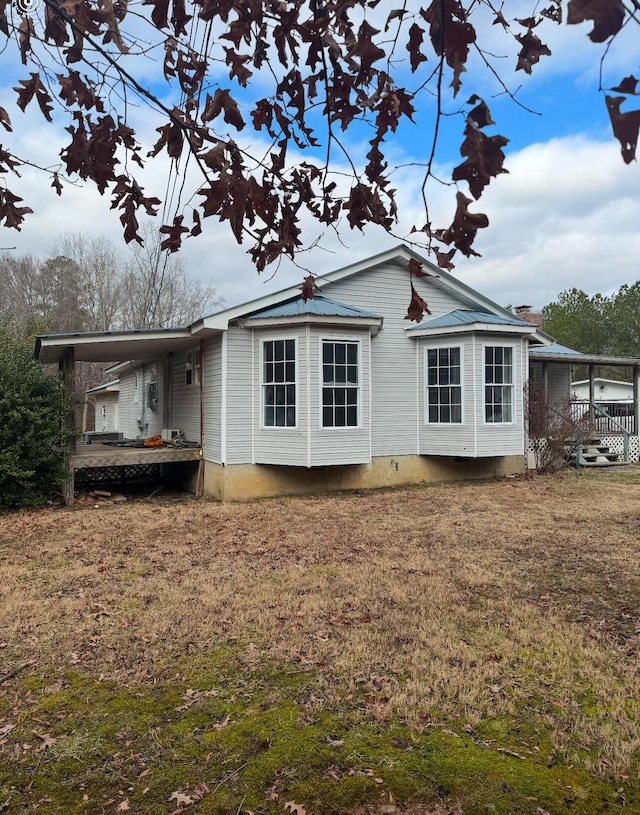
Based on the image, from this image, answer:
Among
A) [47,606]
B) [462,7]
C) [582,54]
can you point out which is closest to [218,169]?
[462,7]

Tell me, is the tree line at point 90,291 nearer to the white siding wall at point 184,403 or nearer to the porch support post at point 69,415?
the white siding wall at point 184,403

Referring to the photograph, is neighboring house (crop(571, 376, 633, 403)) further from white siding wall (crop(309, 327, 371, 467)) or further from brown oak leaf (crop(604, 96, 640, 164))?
brown oak leaf (crop(604, 96, 640, 164))

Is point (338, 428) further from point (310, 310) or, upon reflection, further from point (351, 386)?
point (310, 310)

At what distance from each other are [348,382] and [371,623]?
7.44 m

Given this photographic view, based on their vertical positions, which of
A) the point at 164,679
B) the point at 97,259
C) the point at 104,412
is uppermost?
the point at 97,259


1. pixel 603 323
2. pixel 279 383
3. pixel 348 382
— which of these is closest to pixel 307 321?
pixel 279 383

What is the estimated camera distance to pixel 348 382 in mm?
11812

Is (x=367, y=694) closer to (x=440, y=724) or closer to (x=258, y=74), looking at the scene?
(x=440, y=724)

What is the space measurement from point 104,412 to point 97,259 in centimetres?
819

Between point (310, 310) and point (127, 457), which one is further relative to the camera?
point (127, 457)

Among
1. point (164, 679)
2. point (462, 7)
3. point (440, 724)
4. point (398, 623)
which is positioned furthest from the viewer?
point (398, 623)

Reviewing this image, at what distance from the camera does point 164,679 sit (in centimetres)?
382

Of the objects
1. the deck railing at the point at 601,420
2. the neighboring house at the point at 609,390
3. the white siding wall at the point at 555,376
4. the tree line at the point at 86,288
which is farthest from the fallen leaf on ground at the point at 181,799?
the neighboring house at the point at 609,390

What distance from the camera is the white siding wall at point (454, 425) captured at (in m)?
12.6
